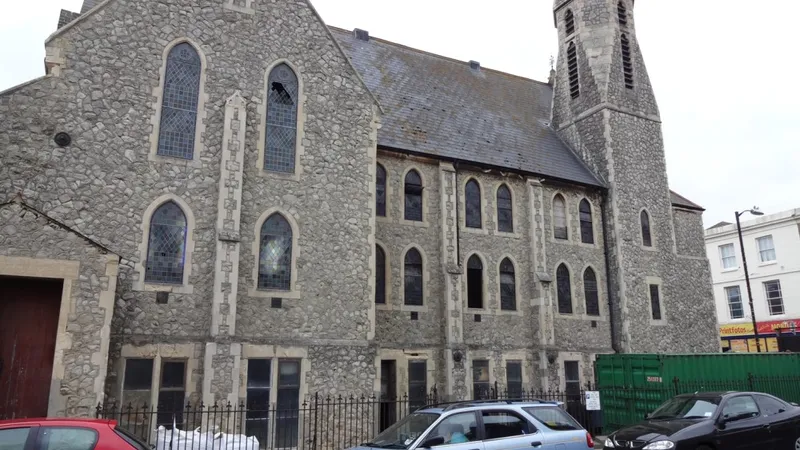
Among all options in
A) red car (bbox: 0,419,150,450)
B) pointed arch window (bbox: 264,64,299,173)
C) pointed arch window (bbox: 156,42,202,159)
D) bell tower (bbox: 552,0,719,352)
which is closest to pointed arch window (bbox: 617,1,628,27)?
bell tower (bbox: 552,0,719,352)

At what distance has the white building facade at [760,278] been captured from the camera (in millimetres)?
33625

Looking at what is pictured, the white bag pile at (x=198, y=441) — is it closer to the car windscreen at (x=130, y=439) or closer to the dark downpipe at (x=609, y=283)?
the car windscreen at (x=130, y=439)

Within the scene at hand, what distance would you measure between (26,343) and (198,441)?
3998mm

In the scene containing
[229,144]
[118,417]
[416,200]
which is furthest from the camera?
[416,200]

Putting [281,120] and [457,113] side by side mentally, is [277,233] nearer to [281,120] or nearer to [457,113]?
[281,120]

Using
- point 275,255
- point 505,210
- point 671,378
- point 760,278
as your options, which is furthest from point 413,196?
point 760,278

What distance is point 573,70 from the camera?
1016 inches

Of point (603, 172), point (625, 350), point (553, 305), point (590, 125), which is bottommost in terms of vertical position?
point (625, 350)

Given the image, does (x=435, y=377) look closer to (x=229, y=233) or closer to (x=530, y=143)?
(x=229, y=233)

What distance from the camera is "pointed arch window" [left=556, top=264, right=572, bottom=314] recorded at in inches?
811

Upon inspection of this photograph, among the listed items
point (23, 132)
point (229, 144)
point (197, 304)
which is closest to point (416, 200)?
point (229, 144)

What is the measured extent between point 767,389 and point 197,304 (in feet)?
52.0

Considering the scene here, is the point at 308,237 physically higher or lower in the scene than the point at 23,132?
lower

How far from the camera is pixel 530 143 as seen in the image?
2316 centimetres
